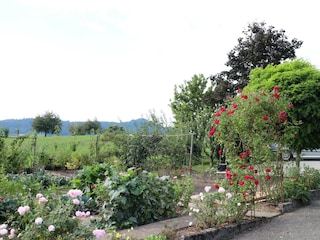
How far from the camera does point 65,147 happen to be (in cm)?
1554

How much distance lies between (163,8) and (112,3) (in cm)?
123

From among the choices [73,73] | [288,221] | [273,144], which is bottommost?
[288,221]

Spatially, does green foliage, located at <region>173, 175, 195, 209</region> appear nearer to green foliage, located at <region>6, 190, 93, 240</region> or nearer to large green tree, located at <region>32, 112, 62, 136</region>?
green foliage, located at <region>6, 190, 93, 240</region>

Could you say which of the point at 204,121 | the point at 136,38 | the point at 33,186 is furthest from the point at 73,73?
the point at 204,121

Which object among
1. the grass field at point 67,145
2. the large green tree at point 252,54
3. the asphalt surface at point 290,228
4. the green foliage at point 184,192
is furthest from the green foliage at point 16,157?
the large green tree at point 252,54

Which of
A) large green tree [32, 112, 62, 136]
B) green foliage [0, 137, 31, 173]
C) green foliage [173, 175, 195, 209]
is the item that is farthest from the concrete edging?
large green tree [32, 112, 62, 136]

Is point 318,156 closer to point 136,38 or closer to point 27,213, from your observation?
point 136,38

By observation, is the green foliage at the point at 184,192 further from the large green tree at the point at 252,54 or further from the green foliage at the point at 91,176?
the large green tree at the point at 252,54

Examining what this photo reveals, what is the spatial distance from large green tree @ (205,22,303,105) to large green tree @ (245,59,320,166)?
42.6ft

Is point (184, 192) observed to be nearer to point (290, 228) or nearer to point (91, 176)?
point (91, 176)

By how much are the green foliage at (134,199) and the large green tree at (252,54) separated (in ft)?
58.8

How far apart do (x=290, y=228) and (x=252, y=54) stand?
61.7 feet

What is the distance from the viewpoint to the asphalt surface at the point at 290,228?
5.66 m

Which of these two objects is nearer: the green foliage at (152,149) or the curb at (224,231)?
the curb at (224,231)
